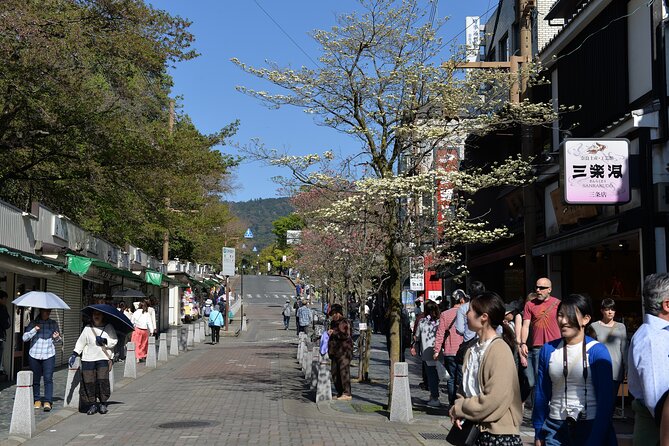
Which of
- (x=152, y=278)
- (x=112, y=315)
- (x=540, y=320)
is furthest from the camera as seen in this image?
(x=152, y=278)

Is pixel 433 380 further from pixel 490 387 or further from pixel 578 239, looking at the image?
pixel 490 387

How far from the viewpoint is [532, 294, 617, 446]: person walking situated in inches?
216

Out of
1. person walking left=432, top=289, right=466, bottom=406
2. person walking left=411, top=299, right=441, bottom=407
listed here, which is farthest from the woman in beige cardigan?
person walking left=411, top=299, right=441, bottom=407

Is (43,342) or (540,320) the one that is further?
(43,342)

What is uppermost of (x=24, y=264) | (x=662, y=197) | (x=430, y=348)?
(x=662, y=197)

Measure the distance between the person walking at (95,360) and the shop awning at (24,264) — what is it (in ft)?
8.97

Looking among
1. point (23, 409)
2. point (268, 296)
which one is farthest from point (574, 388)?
point (268, 296)

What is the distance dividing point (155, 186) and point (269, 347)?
12.8 metres

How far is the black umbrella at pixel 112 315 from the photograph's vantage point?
1394 cm

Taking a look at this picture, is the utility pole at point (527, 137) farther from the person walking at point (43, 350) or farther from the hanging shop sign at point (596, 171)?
the person walking at point (43, 350)

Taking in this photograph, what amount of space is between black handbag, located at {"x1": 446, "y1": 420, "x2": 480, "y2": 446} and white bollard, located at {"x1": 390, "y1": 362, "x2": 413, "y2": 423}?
276 inches

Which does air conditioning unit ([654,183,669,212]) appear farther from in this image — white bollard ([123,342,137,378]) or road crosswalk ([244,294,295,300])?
road crosswalk ([244,294,295,300])

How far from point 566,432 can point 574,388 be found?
0.99 ft

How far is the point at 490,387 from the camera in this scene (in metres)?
5.15
